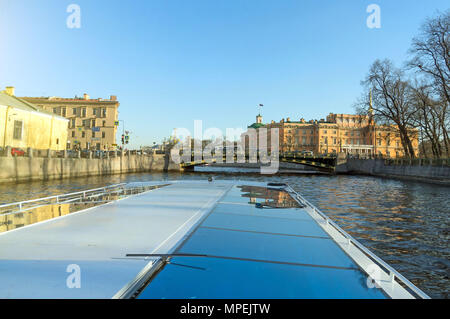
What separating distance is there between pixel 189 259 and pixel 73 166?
35.2m

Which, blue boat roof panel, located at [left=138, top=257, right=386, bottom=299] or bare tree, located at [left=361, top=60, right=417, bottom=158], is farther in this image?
bare tree, located at [left=361, top=60, right=417, bottom=158]

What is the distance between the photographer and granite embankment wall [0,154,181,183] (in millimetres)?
26172

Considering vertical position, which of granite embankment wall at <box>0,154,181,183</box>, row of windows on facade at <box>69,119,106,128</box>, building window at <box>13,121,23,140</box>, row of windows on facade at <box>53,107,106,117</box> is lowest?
granite embankment wall at <box>0,154,181,183</box>

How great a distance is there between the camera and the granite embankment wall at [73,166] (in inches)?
1030

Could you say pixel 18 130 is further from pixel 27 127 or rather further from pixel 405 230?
pixel 405 230

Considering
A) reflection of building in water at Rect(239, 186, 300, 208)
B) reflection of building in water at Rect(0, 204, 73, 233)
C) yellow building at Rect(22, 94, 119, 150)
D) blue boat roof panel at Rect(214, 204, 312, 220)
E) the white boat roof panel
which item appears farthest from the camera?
yellow building at Rect(22, 94, 119, 150)

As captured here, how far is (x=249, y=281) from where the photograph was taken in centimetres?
338

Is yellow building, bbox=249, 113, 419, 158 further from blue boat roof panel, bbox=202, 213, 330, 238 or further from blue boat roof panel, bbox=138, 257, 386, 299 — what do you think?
blue boat roof panel, bbox=138, 257, 386, 299

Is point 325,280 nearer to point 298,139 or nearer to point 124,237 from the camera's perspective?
point 124,237

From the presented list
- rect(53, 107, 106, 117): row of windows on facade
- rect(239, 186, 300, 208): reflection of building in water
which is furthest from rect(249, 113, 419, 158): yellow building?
rect(239, 186, 300, 208): reflection of building in water

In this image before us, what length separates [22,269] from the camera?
11.2 feet

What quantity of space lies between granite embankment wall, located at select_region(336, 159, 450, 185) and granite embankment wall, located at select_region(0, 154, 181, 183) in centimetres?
3013
